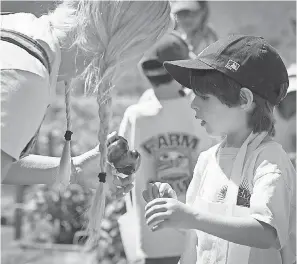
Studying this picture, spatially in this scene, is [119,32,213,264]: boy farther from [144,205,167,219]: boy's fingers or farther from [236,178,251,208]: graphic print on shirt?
[144,205,167,219]: boy's fingers

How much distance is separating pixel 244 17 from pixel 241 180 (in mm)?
4610

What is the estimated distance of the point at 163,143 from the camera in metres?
3.14

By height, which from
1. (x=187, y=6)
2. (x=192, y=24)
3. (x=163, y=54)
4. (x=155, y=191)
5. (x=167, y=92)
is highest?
(x=187, y=6)

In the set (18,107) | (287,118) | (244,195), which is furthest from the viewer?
(287,118)

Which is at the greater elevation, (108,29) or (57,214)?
(108,29)

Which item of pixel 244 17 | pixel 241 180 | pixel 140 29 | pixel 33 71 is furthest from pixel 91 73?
pixel 244 17

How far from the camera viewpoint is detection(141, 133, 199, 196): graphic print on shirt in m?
3.10

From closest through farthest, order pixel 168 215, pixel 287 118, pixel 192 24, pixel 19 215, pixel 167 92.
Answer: pixel 168 215
pixel 167 92
pixel 287 118
pixel 192 24
pixel 19 215

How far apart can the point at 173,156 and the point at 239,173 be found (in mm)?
1398

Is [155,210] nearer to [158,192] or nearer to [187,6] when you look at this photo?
[158,192]

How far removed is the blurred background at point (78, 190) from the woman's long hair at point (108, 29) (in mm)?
2950

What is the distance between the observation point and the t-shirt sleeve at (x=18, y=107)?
1415 mm

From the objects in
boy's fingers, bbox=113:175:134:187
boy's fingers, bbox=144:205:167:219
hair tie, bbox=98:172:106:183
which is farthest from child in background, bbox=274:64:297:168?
boy's fingers, bbox=144:205:167:219

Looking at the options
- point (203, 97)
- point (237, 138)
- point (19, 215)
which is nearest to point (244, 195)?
point (237, 138)
